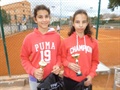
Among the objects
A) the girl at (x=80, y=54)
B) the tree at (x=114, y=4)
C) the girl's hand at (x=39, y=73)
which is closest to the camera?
the girl's hand at (x=39, y=73)

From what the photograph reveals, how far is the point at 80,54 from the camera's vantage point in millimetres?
1889

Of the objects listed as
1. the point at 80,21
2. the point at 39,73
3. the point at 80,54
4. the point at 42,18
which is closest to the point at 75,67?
the point at 80,54

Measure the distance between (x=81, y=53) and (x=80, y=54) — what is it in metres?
0.02

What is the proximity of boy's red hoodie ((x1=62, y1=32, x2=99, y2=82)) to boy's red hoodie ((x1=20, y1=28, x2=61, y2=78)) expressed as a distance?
0.12 meters

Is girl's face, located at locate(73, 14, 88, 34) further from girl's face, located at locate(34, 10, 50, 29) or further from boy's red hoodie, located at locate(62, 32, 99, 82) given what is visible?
girl's face, located at locate(34, 10, 50, 29)

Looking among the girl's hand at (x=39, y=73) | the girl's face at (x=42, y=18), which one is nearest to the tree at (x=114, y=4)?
the girl's face at (x=42, y=18)

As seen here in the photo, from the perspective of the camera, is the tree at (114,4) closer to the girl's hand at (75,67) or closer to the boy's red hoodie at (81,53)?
the boy's red hoodie at (81,53)

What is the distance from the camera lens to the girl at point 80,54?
6.15 feet

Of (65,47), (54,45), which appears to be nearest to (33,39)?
(54,45)

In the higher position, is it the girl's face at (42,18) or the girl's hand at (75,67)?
the girl's face at (42,18)

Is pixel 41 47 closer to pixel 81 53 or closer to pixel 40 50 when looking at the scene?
pixel 40 50

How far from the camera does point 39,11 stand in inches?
72.8

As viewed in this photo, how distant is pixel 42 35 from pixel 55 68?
462mm

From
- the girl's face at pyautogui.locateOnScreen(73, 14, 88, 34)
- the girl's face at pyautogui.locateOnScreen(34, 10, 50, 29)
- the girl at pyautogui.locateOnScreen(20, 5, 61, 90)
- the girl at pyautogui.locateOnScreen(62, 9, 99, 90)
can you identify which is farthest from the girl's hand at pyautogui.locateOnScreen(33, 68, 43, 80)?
the girl's face at pyautogui.locateOnScreen(73, 14, 88, 34)
